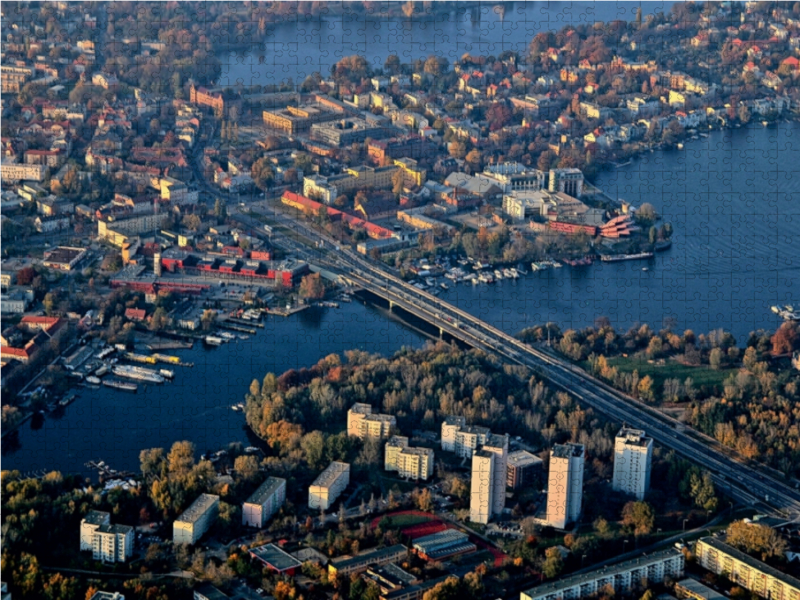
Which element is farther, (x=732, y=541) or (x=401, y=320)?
(x=401, y=320)

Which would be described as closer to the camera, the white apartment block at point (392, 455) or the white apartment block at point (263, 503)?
the white apartment block at point (263, 503)

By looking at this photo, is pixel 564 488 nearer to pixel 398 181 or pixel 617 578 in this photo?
pixel 617 578

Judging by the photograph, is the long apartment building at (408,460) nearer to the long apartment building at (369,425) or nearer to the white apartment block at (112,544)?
the long apartment building at (369,425)

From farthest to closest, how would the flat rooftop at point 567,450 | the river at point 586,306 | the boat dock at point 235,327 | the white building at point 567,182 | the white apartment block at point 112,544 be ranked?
the white building at point 567,182, the boat dock at point 235,327, the river at point 586,306, the flat rooftop at point 567,450, the white apartment block at point 112,544

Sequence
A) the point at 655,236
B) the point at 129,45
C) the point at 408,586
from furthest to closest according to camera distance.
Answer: the point at 129,45, the point at 655,236, the point at 408,586

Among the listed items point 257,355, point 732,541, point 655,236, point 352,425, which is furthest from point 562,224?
point 732,541

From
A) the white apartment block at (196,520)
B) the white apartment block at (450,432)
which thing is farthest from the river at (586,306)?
the white apartment block at (450,432)

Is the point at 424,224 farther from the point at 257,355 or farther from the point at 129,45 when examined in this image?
the point at 129,45
